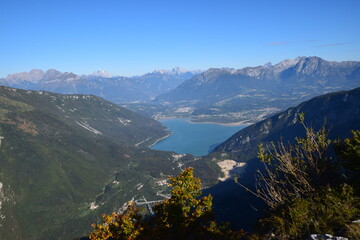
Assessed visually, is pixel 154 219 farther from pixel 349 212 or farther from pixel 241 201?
pixel 241 201

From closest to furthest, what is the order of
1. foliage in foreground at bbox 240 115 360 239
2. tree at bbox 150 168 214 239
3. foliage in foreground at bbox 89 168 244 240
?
foliage in foreground at bbox 240 115 360 239 < foliage in foreground at bbox 89 168 244 240 < tree at bbox 150 168 214 239

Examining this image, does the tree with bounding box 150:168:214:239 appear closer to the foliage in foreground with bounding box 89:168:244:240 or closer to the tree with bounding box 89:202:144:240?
the foliage in foreground with bounding box 89:168:244:240

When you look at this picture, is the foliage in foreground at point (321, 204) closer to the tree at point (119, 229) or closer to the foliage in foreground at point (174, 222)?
the foliage in foreground at point (174, 222)

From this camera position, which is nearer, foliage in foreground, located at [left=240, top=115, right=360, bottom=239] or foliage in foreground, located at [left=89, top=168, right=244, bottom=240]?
foliage in foreground, located at [left=240, top=115, right=360, bottom=239]

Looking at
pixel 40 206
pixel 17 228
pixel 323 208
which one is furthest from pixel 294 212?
pixel 40 206

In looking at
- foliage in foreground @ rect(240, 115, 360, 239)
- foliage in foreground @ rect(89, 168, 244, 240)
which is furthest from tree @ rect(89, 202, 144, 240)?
foliage in foreground @ rect(240, 115, 360, 239)

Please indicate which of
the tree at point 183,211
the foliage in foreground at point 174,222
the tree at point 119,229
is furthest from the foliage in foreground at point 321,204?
the tree at point 119,229

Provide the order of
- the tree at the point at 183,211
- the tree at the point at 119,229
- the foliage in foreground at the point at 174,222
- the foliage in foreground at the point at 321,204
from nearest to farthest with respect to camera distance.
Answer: the foliage in foreground at the point at 321,204 → the tree at the point at 119,229 → the foliage in foreground at the point at 174,222 → the tree at the point at 183,211

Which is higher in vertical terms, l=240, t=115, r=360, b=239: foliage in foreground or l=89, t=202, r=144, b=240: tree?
l=240, t=115, r=360, b=239: foliage in foreground
